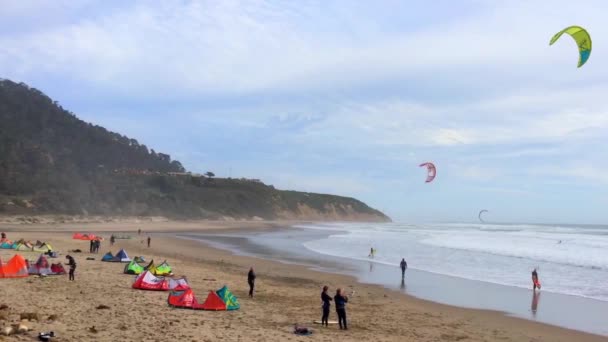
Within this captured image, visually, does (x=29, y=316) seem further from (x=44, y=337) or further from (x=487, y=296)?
(x=487, y=296)

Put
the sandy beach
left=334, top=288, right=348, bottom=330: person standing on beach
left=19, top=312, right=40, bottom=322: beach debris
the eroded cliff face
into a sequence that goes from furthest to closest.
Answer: the eroded cliff face → left=334, top=288, right=348, bottom=330: person standing on beach → the sandy beach → left=19, top=312, right=40, bottom=322: beach debris

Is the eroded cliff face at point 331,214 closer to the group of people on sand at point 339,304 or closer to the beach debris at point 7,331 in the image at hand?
the group of people on sand at point 339,304

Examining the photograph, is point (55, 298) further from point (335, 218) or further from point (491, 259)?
point (335, 218)

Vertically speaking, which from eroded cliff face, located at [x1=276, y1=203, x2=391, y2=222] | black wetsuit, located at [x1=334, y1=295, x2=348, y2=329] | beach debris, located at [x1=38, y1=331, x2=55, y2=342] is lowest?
beach debris, located at [x1=38, y1=331, x2=55, y2=342]

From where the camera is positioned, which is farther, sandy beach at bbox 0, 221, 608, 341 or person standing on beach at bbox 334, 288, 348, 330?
person standing on beach at bbox 334, 288, 348, 330

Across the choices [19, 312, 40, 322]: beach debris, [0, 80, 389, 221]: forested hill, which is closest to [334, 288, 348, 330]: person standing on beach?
[19, 312, 40, 322]: beach debris

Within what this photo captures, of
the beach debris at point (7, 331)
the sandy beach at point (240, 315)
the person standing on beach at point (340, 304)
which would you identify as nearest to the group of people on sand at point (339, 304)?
the person standing on beach at point (340, 304)

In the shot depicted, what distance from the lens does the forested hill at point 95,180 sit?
65.1m

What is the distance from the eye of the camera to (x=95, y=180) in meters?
81.2

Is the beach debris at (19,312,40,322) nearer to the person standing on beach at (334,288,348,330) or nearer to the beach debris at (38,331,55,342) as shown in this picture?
the beach debris at (38,331,55,342)

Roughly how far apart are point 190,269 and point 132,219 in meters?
49.6

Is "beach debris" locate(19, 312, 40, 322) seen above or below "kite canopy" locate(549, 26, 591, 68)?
below

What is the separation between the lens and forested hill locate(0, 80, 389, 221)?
65.1m

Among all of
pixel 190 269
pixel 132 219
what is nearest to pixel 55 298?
pixel 190 269
